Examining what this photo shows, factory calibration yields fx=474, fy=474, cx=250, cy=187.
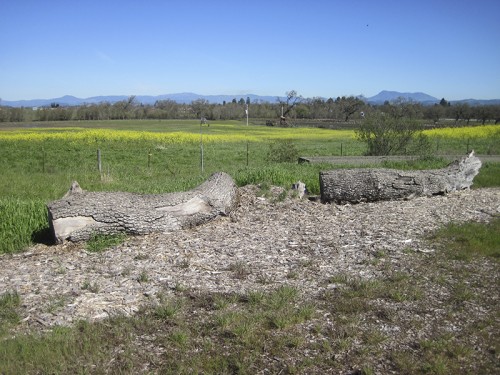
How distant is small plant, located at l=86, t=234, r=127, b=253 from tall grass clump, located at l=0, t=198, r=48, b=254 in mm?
1347

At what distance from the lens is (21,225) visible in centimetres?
926

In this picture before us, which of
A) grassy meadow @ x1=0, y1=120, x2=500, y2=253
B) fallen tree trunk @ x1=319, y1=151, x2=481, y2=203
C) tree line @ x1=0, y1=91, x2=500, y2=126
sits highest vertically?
tree line @ x1=0, y1=91, x2=500, y2=126

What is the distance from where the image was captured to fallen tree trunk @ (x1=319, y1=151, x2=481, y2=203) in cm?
1147

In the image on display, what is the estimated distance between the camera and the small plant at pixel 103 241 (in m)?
8.23

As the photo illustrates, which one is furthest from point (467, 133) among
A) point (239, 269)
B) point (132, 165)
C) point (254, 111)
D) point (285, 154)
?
point (254, 111)

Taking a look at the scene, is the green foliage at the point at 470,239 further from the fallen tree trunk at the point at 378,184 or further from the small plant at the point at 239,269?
the small plant at the point at 239,269

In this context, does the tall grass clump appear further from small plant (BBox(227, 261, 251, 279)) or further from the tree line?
the tree line

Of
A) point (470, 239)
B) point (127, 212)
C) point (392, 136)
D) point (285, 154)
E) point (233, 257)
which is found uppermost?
point (392, 136)

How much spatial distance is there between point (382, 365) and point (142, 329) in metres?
2.52

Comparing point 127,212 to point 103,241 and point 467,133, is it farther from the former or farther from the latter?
point 467,133

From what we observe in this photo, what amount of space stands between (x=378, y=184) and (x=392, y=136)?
13.4 meters

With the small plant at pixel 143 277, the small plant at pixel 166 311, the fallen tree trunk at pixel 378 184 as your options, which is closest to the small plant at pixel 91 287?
the small plant at pixel 143 277

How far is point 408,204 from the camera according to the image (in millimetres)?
11242

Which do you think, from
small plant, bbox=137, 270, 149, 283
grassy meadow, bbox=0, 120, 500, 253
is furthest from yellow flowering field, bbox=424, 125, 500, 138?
small plant, bbox=137, 270, 149, 283
